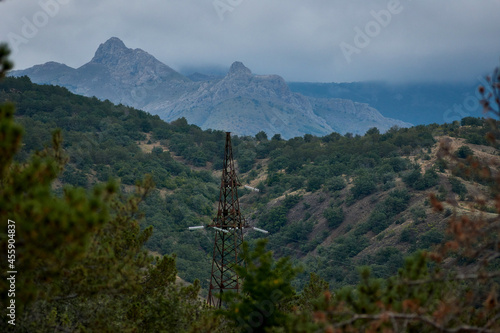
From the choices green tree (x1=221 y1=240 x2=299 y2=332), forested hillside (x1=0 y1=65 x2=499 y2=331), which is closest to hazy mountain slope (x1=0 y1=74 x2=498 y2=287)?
forested hillside (x1=0 y1=65 x2=499 y2=331)

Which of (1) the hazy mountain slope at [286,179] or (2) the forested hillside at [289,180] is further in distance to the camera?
(1) the hazy mountain slope at [286,179]

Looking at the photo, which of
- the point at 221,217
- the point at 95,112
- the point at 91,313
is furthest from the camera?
the point at 95,112

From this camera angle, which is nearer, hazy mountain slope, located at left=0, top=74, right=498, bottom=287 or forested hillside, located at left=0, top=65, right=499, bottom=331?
forested hillside, located at left=0, top=65, right=499, bottom=331

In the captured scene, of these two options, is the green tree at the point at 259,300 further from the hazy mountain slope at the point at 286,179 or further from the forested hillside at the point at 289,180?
the hazy mountain slope at the point at 286,179

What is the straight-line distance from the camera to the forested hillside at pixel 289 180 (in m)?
44.3

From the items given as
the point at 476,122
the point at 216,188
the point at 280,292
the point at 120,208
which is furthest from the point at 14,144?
the point at 476,122

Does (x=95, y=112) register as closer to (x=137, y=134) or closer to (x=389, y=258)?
(x=137, y=134)

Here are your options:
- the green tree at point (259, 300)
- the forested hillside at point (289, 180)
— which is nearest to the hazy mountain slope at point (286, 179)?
the forested hillside at point (289, 180)

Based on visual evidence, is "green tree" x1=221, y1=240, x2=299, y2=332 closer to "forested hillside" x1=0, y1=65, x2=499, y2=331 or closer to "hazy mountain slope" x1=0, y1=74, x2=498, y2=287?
"forested hillside" x1=0, y1=65, x2=499, y2=331

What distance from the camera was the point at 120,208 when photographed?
420 inches

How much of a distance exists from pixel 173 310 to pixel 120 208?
428 centimetres

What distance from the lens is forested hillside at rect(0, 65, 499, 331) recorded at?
44.3 m

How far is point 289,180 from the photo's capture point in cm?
6962

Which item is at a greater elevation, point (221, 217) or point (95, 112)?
point (95, 112)
